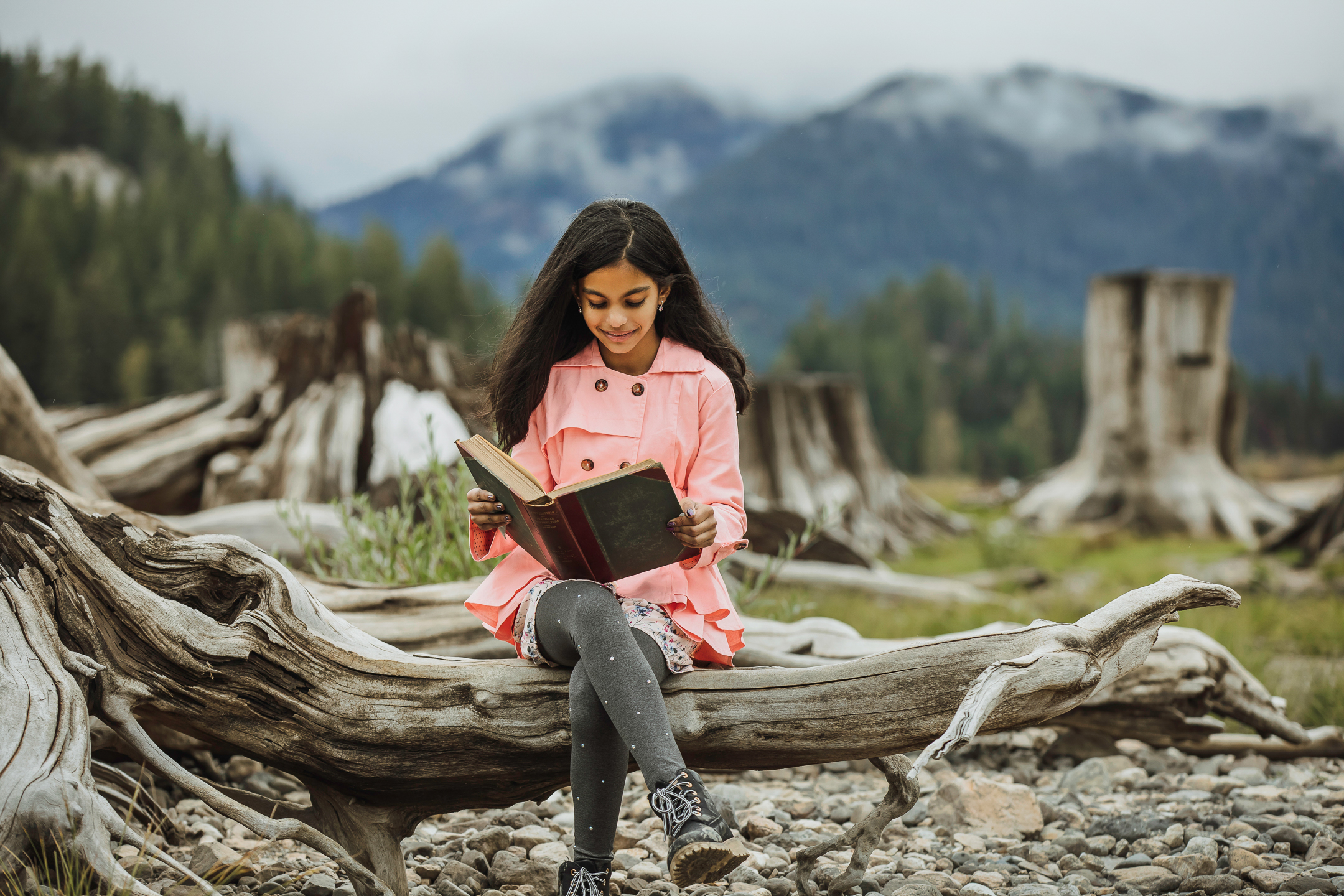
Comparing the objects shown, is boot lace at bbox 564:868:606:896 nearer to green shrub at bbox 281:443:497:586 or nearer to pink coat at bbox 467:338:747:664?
pink coat at bbox 467:338:747:664

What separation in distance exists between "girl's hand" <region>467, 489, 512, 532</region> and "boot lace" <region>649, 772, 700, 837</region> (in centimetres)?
88

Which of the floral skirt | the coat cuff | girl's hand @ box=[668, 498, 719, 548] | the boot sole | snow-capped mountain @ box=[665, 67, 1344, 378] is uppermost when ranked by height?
snow-capped mountain @ box=[665, 67, 1344, 378]

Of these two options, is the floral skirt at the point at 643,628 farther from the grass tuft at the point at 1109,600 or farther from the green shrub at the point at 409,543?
the grass tuft at the point at 1109,600

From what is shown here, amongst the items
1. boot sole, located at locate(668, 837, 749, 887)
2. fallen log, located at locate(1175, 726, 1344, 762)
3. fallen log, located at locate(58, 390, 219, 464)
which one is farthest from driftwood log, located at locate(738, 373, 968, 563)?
boot sole, located at locate(668, 837, 749, 887)

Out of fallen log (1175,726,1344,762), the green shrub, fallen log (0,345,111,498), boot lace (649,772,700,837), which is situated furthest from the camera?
fallen log (0,345,111,498)

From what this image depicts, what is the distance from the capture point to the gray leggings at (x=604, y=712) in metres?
2.51

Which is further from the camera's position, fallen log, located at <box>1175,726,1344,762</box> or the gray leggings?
fallen log, located at <box>1175,726,1344,762</box>

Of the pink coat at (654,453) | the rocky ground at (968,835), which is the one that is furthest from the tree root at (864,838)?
the pink coat at (654,453)

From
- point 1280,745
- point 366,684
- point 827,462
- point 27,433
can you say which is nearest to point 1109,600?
point 1280,745

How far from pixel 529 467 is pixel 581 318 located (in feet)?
1.64

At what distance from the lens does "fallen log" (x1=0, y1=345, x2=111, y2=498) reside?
16.9ft

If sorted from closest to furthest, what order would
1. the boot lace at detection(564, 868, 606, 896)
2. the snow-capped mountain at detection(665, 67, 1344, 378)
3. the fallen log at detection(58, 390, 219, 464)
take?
1. the boot lace at detection(564, 868, 606, 896)
2. the fallen log at detection(58, 390, 219, 464)
3. the snow-capped mountain at detection(665, 67, 1344, 378)

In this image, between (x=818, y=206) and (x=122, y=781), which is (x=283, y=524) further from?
(x=818, y=206)

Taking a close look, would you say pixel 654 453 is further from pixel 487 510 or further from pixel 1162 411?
pixel 1162 411
